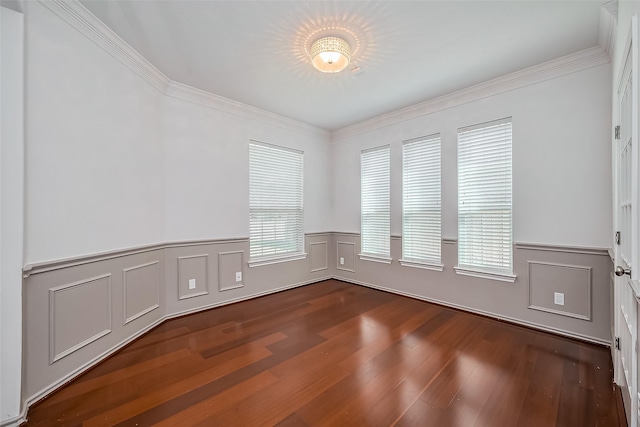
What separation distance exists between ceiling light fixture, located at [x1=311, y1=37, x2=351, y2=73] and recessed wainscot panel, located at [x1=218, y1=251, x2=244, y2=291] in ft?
8.53

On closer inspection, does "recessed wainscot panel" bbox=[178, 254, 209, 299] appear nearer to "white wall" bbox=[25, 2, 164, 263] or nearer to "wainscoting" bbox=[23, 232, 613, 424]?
"wainscoting" bbox=[23, 232, 613, 424]

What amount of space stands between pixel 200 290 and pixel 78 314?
1.39 meters

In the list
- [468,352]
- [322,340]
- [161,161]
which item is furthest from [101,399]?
[468,352]

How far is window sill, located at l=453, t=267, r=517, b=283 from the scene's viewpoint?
3021mm

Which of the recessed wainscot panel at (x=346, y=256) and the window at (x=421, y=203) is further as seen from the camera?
the recessed wainscot panel at (x=346, y=256)

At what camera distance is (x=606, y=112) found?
247 centimetres

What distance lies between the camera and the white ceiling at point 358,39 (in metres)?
2.01

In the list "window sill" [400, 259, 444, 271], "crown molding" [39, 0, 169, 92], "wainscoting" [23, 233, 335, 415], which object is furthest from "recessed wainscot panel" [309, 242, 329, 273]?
"crown molding" [39, 0, 169, 92]

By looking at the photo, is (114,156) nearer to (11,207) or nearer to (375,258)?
(11,207)

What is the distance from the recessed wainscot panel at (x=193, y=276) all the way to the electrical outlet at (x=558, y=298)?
13.0ft

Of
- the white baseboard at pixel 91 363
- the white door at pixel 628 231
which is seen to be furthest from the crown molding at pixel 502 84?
the white baseboard at pixel 91 363

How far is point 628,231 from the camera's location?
1.50 metres

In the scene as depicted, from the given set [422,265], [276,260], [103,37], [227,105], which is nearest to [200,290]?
[276,260]

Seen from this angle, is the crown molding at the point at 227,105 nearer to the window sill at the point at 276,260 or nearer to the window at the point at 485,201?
the window sill at the point at 276,260
